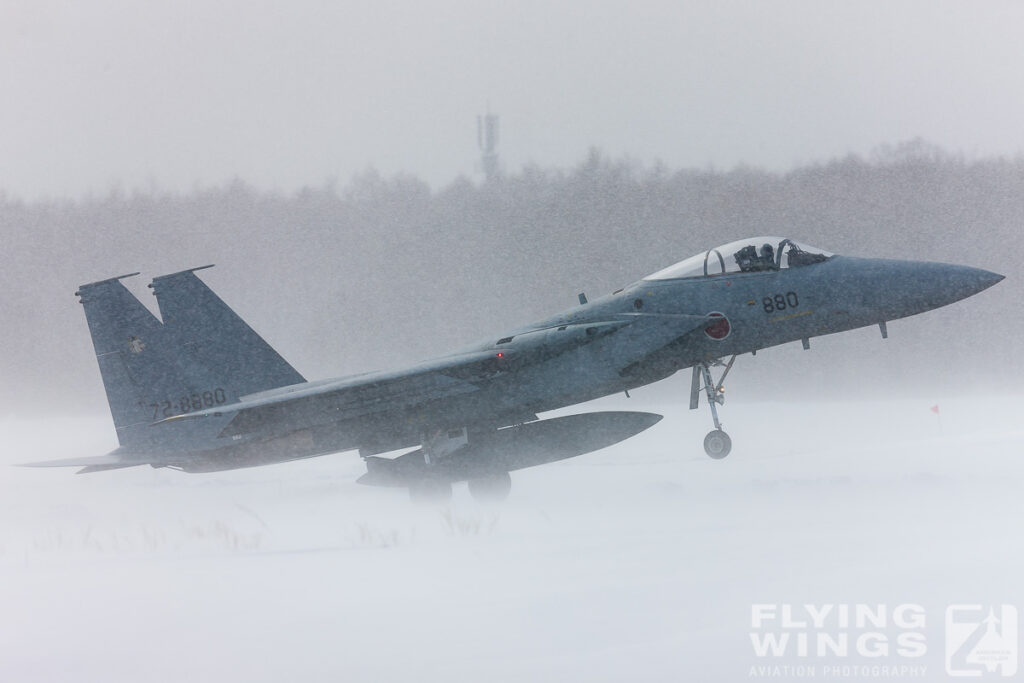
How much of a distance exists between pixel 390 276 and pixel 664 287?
28829 mm

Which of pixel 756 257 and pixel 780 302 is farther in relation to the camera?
pixel 756 257

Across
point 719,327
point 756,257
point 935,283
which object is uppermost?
point 756,257

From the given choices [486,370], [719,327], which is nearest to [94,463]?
[486,370]

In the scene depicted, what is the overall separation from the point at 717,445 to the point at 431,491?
14.8 feet

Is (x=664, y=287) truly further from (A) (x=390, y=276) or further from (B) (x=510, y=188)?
(A) (x=390, y=276)

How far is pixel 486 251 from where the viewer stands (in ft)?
128

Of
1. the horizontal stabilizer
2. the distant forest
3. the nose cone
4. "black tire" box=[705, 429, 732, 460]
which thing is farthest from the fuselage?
the distant forest

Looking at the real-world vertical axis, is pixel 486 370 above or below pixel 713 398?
above

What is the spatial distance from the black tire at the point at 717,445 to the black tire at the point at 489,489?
3.80m

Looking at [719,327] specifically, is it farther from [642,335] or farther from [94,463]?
[94,463]

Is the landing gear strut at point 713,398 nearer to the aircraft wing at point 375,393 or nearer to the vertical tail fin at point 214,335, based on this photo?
the aircraft wing at point 375,393

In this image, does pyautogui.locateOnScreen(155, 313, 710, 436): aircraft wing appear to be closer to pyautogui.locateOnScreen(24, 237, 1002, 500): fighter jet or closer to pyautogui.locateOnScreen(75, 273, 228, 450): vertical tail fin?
pyautogui.locateOnScreen(24, 237, 1002, 500): fighter jet

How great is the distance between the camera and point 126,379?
553 inches

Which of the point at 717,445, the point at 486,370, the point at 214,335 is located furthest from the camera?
the point at 214,335
